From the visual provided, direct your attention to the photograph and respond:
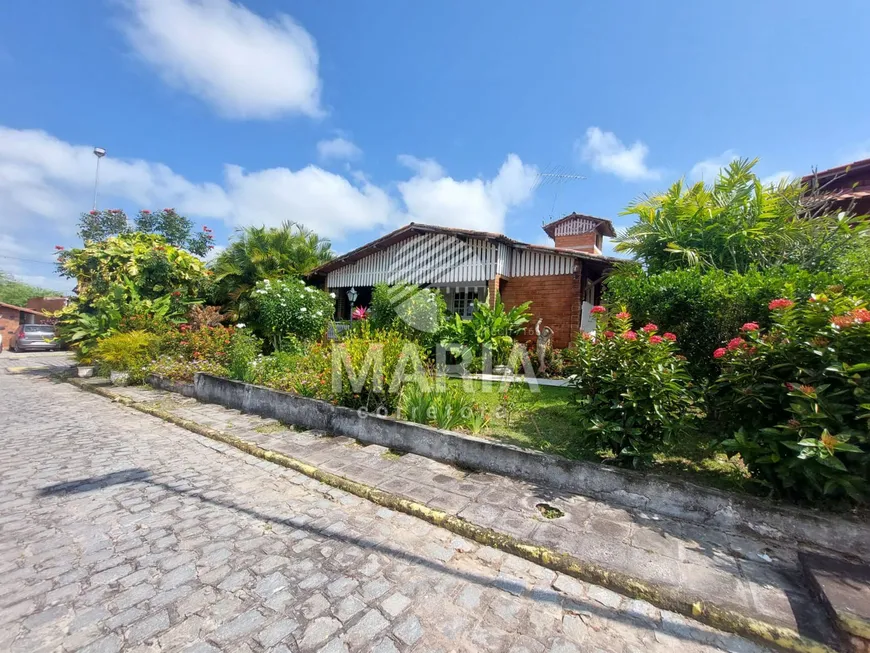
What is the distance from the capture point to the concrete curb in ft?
7.12

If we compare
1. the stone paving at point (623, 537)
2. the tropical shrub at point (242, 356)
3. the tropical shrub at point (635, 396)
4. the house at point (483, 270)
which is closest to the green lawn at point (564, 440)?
the tropical shrub at point (635, 396)

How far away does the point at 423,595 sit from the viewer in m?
2.47

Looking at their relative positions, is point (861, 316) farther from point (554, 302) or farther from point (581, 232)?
point (581, 232)

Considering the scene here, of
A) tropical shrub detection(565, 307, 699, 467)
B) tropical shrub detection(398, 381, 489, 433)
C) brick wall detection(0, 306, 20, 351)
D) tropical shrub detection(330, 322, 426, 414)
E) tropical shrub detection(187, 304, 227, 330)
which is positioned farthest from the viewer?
brick wall detection(0, 306, 20, 351)

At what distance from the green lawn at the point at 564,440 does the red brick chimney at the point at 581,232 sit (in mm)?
17970

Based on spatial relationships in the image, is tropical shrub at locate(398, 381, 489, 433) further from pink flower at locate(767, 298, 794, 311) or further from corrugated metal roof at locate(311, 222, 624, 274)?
corrugated metal roof at locate(311, 222, 624, 274)

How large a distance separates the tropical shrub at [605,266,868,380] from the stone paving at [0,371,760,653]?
3.58m

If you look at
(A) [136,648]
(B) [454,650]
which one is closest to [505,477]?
(B) [454,650]

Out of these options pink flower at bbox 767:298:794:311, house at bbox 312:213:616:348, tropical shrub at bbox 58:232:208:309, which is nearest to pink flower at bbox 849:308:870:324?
pink flower at bbox 767:298:794:311

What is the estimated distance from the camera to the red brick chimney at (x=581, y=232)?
2262 cm

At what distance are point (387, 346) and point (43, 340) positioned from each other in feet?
87.8

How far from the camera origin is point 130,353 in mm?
10055

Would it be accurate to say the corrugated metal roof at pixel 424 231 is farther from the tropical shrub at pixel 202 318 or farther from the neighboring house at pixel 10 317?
the neighboring house at pixel 10 317

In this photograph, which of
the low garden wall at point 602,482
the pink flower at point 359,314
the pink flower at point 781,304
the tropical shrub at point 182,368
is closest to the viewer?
the low garden wall at point 602,482
